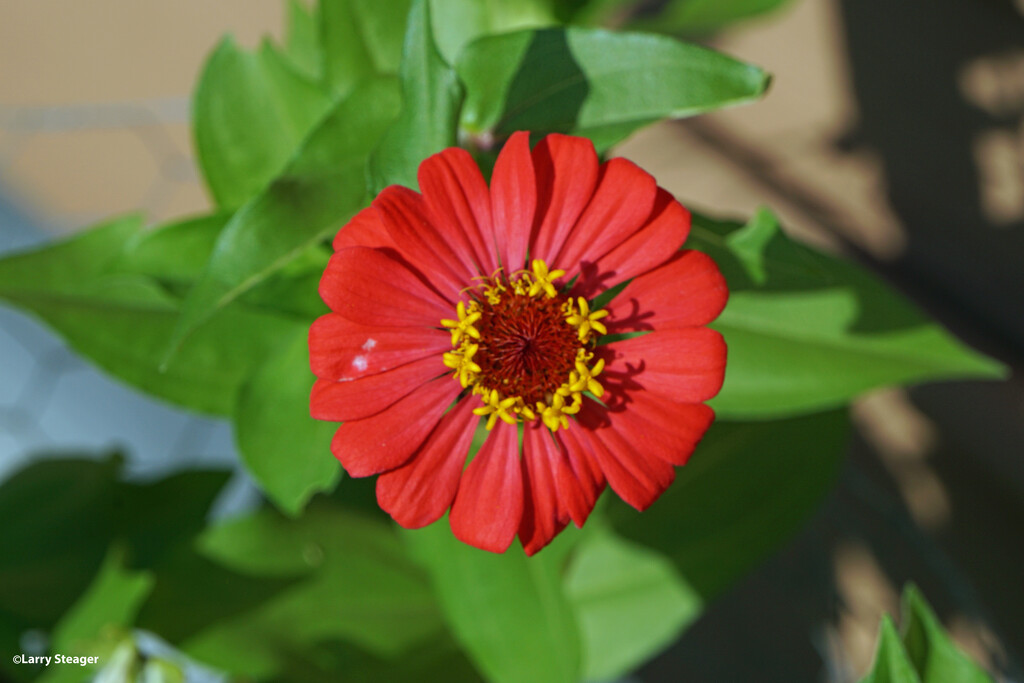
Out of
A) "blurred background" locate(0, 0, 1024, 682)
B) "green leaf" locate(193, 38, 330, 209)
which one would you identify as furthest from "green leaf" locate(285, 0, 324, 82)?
"blurred background" locate(0, 0, 1024, 682)

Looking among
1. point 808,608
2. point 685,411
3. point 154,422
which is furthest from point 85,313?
point 808,608

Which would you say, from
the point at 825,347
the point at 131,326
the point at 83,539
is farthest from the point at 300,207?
the point at 83,539

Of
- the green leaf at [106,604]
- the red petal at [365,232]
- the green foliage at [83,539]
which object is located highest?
the red petal at [365,232]

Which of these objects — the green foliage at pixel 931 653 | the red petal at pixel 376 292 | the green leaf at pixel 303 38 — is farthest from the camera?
the green leaf at pixel 303 38

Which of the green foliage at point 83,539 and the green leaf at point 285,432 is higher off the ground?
the green leaf at point 285,432

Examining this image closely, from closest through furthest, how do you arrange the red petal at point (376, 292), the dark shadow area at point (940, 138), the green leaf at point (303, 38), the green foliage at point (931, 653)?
the red petal at point (376, 292), the green foliage at point (931, 653), the green leaf at point (303, 38), the dark shadow area at point (940, 138)

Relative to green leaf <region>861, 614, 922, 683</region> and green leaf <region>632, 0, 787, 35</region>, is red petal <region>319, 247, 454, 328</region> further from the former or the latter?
green leaf <region>632, 0, 787, 35</region>

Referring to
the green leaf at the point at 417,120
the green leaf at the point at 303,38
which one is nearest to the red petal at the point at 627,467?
the green leaf at the point at 417,120

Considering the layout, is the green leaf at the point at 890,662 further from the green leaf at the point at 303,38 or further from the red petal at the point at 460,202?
the green leaf at the point at 303,38
